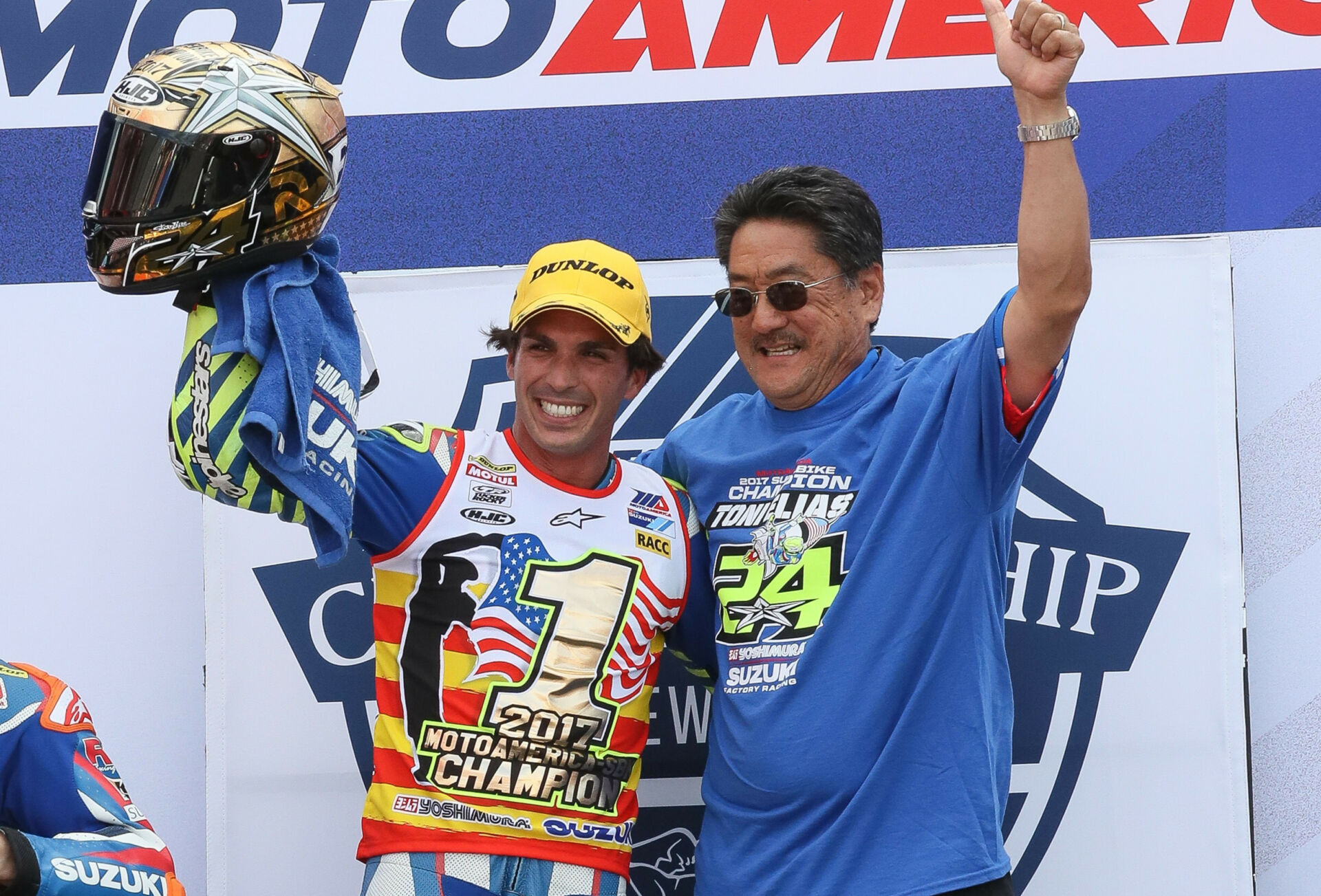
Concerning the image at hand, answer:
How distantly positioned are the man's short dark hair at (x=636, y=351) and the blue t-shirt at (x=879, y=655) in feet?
1.10

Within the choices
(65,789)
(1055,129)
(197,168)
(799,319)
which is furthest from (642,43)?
(65,789)

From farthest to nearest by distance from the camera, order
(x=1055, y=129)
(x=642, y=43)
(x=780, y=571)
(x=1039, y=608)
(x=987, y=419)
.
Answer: (x=642, y=43) → (x=1039, y=608) → (x=780, y=571) → (x=987, y=419) → (x=1055, y=129)

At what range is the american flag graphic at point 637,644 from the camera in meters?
2.08

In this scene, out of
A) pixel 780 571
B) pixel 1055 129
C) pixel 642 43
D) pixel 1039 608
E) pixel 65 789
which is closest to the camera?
pixel 65 789

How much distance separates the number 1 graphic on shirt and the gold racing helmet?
699 millimetres

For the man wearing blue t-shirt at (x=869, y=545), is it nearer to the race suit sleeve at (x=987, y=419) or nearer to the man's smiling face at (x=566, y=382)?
the race suit sleeve at (x=987, y=419)

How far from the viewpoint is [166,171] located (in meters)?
1.61

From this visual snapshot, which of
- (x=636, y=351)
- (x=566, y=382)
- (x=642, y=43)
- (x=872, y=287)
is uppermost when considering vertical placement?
(x=642, y=43)

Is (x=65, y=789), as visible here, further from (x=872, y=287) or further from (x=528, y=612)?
(x=872, y=287)

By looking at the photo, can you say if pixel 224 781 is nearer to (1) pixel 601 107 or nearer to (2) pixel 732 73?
(1) pixel 601 107

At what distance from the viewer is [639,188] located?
265 cm

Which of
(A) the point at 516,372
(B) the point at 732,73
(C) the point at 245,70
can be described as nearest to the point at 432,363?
(A) the point at 516,372

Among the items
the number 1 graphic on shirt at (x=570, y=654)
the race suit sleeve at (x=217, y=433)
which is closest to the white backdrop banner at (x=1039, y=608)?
the number 1 graphic on shirt at (x=570, y=654)

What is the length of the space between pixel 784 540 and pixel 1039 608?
2.41 ft
